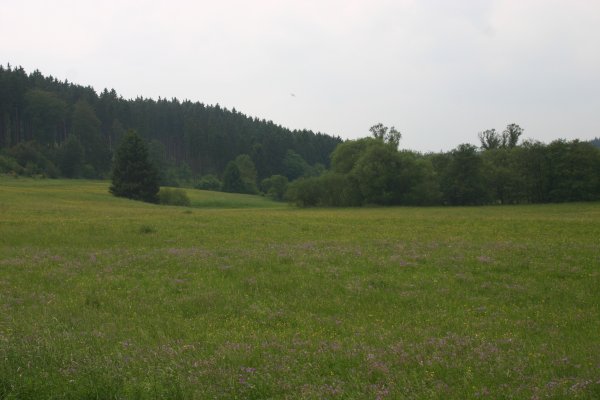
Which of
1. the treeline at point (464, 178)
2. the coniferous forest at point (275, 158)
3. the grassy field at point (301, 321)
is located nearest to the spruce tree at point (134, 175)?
the coniferous forest at point (275, 158)

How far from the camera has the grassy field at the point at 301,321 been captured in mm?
6551

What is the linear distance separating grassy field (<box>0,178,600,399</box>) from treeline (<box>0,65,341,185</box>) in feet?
329

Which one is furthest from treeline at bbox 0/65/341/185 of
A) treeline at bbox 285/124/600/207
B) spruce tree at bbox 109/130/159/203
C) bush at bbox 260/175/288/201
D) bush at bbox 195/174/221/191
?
treeline at bbox 285/124/600/207

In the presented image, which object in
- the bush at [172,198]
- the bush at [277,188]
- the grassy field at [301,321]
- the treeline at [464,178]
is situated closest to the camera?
the grassy field at [301,321]

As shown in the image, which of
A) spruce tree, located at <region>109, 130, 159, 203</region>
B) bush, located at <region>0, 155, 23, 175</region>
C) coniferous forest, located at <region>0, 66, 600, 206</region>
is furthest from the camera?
bush, located at <region>0, 155, 23, 175</region>

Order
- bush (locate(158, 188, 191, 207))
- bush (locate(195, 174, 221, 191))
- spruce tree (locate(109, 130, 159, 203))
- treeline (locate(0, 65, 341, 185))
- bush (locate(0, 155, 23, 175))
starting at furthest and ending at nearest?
bush (locate(195, 174, 221, 191)) → treeline (locate(0, 65, 341, 185)) → bush (locate(0, 155, 23, 175)) → bush (locate(158, 188, 191, 207)) → spruce tree (locate(109, 130, 159, 203))

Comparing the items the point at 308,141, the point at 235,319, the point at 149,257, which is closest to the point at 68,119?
the point at 308,141

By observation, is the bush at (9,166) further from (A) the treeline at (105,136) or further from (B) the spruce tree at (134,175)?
(B) the spruce tree at (134,175)

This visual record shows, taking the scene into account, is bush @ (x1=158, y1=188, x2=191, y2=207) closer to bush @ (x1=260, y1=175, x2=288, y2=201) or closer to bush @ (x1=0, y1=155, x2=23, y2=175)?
bush @ (x1=0, y1=155, x2=23, y2=175)

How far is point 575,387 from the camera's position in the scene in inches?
231

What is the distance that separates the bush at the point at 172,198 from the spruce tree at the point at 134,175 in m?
1.60

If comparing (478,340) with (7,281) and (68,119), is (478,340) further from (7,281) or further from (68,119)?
(68,119)

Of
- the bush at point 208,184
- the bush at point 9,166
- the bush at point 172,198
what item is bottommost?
the bush at point 172,198

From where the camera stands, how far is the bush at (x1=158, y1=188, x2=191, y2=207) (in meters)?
87.3
